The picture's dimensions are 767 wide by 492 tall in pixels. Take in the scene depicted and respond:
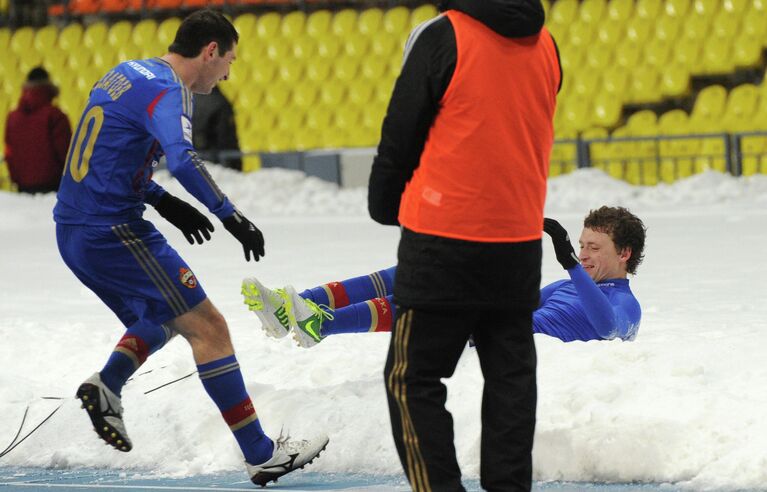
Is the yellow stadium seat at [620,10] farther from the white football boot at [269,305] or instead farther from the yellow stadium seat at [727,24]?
the white football boot at [269,305]

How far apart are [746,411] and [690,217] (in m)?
9.55

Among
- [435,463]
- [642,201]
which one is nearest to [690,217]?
[642,201]

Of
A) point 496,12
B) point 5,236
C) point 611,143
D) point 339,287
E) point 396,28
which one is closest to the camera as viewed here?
point 496,12

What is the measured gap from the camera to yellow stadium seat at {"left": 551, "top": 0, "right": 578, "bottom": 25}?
1808 cm

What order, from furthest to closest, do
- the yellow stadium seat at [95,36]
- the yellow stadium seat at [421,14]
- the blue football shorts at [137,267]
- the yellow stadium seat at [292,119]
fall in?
the yellow stadium seat at [95,36], the yellow stadium seat at [292,119], the yellow stadium seat at [421,14], the blue football shorts at [137,267]

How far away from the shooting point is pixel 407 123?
316 centimetres

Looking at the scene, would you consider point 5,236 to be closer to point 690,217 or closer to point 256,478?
point 690,217

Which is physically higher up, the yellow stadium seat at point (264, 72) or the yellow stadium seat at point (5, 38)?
the yellow stadium seat at point (5, 38)

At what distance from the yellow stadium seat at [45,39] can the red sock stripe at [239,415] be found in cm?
1832

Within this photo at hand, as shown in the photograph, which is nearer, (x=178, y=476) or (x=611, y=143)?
(x=178, y=476)

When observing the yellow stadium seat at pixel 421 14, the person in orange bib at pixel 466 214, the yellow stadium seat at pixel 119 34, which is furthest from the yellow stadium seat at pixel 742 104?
the person in orange bib at pixel 466 214

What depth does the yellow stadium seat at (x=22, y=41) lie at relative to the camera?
856 inches

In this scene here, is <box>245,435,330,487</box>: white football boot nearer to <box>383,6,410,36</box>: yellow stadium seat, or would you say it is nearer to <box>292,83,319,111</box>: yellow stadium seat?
<box>383,6,410,36</box>: yellow stadium seat

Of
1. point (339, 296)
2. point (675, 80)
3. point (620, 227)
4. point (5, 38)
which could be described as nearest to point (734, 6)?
point (675, 80)
